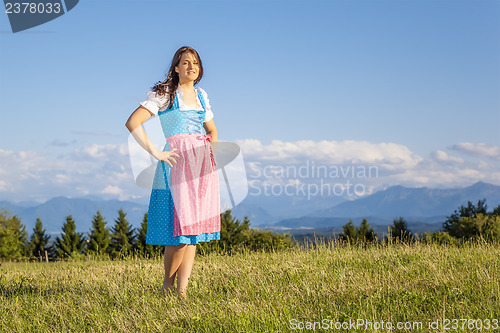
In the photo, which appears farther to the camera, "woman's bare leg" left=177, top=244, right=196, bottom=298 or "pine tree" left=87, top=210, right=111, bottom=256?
"pine tree" left=87, top=210, right=111, bottom=256

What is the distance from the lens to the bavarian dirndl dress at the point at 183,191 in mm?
5395

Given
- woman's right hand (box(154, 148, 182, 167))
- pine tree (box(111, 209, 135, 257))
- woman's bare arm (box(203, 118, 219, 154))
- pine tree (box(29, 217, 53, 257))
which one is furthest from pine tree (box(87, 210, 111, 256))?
woman's right hand (box(154, 148, 182, 167))

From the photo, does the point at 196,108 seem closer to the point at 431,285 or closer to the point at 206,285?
the point at 206,285

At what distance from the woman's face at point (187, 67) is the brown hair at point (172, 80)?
53 mm

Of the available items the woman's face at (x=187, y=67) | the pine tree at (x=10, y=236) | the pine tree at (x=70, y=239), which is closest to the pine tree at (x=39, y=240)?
the pine tree at (x=70, y=239)

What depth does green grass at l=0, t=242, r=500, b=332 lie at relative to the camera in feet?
14.7

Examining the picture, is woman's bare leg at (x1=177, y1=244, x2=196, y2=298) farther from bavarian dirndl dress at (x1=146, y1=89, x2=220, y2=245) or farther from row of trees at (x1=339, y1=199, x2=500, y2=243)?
Answer: row of trees at (x1=339, y1=199, x2=500, y2=243)

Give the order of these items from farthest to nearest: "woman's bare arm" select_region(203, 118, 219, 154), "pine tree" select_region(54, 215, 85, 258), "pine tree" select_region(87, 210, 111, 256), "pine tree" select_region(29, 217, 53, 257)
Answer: "pine tree" select_region(29, 217, 53, 257) → "pine tree" select_region(54, 215, 85, 258) → "pine tree" select_region(87, 210, 111, 256) → "woman's bare arm" select_region(203, 118, 219, 154)

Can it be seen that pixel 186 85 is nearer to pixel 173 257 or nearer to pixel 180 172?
pixel 180 172

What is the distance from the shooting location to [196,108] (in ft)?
18.7

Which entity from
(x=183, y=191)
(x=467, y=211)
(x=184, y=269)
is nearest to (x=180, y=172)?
(x=183, y=191)

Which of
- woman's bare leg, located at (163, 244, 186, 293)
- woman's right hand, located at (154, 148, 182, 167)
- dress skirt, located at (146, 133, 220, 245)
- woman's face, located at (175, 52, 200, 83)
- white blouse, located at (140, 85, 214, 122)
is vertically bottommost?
woman's bare leg, located at (163, 244, 186, 293)

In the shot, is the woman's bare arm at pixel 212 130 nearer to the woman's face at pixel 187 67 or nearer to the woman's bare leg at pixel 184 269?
the woman's face at pixel 187 67

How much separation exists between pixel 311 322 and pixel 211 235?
5.91 ft
